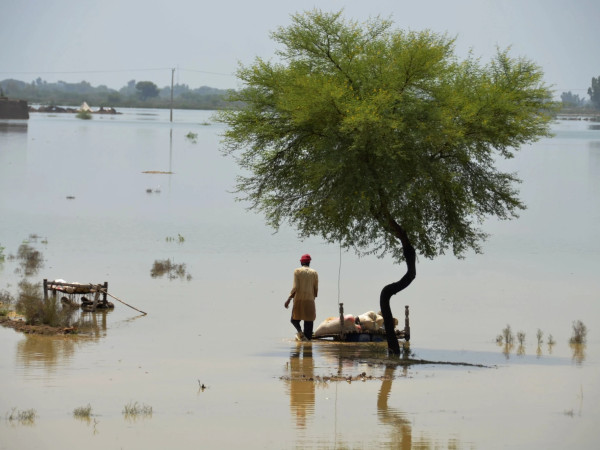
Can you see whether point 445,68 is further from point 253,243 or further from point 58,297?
point 253,243

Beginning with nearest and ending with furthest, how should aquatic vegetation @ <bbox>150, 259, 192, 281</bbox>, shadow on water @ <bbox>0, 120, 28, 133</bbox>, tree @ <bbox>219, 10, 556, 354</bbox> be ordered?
tree @ <bbox>219, 10, 556, 354</bbox> → aquatic vegetation @ <bbox>150, 259, 192, 281</bbox> → shadow on water @ <bbox>0, 120, 28, 133</bbox>

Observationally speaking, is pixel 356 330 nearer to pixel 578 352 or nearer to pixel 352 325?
pixel 352 325

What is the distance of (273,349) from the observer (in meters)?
20.7

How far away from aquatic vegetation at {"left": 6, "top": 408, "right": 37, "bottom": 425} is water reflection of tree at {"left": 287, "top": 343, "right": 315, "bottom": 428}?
11.3 ft

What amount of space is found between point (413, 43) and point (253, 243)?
24.7m

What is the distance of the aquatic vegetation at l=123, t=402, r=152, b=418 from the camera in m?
14.4

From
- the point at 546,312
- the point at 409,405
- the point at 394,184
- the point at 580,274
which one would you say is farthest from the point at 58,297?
the point at 580,274

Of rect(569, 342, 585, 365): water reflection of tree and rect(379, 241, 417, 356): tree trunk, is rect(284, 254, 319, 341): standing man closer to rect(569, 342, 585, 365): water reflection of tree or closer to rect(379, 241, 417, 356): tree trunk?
rect(379, 241, 417, 356): tree trunk

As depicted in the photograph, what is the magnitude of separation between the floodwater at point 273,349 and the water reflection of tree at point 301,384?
0.14 ft

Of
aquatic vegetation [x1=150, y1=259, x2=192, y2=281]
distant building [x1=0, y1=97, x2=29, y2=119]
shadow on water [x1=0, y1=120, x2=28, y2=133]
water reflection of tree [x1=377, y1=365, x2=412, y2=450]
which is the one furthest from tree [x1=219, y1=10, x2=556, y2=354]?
distant building [x1=0, y1=97, x2=29, y2=119]

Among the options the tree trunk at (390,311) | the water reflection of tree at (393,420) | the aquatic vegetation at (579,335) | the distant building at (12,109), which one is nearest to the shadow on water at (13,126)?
the distant building at (12,109)

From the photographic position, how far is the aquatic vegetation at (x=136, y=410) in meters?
14.4

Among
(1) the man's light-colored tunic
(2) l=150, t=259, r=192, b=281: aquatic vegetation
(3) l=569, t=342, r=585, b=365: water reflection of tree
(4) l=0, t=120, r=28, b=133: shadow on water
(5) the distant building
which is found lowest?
(3) l=569, t=342, r=585, b=365: water reflection of tree

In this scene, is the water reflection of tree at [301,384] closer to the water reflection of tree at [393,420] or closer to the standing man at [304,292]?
the standing man at [304,292]
